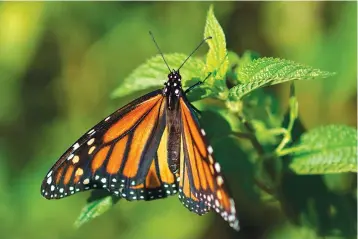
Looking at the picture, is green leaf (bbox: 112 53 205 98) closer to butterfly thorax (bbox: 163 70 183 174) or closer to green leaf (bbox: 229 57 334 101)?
butterfly thorax (bbox: 163 70 183 174)

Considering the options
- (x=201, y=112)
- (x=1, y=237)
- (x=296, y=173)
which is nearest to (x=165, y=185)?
(x=201, y=112)

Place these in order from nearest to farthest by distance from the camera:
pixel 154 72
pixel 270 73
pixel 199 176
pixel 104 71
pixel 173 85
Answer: pixel 270 73, pixel 199 176, pixel 173 85, pixel 154 72, pixel 104 71

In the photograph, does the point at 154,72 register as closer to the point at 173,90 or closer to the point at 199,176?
the point at 173,90

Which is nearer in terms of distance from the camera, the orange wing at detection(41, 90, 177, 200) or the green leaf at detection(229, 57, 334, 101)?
the green leaf at detection(229, 57, 334, 101)

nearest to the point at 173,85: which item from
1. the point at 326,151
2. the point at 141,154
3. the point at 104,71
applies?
the point at 141,154

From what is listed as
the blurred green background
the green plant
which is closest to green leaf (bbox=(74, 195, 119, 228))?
the green plant

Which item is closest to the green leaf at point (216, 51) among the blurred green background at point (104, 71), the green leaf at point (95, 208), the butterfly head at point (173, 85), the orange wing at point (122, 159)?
the butterfly head at point (173, 85)

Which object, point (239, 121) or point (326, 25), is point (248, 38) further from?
point (239, 121)
